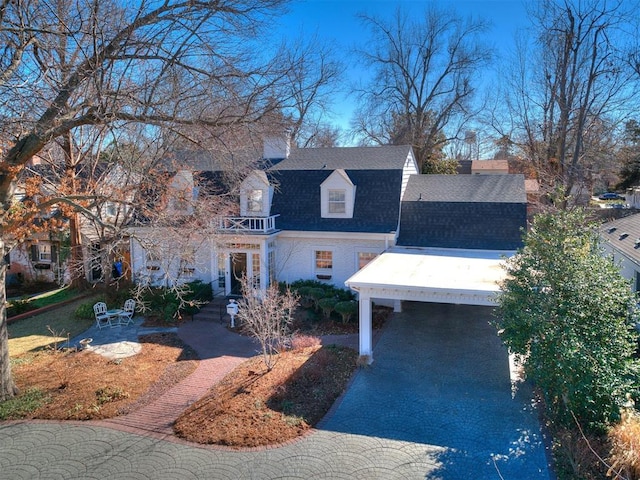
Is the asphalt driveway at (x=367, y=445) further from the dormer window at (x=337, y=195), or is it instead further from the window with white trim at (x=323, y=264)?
the dormer window at (x=337, y=195)

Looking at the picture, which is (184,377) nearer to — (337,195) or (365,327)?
(365,327)

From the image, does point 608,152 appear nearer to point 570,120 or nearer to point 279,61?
point 570,120

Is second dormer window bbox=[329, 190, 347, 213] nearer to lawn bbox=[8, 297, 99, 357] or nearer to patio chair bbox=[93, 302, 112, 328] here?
patio chair bbox=[93, 302, 112, 328]

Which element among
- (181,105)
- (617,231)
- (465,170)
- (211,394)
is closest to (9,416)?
(211,394)

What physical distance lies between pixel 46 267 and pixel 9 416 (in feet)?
62.6

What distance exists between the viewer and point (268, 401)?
35.3 ft

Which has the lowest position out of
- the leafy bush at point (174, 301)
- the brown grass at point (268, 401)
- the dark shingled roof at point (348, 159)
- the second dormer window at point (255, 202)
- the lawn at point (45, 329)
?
the lawn at point (45, 329)

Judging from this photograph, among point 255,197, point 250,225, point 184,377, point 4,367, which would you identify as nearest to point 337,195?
point 255,197

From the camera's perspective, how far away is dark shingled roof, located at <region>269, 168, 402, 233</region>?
66.6 ft

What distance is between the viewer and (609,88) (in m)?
28.2

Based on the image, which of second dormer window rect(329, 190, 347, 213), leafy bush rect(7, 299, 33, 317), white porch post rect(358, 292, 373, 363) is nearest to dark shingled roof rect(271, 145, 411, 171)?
second dormer window rect(329, 190, 347, 213)

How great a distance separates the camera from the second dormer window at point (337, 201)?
823 inches

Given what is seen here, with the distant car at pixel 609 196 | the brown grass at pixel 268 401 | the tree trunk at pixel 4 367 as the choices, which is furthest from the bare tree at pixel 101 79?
the distant car at pixel 609 196

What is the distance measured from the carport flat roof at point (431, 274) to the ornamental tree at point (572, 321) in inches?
56.8
